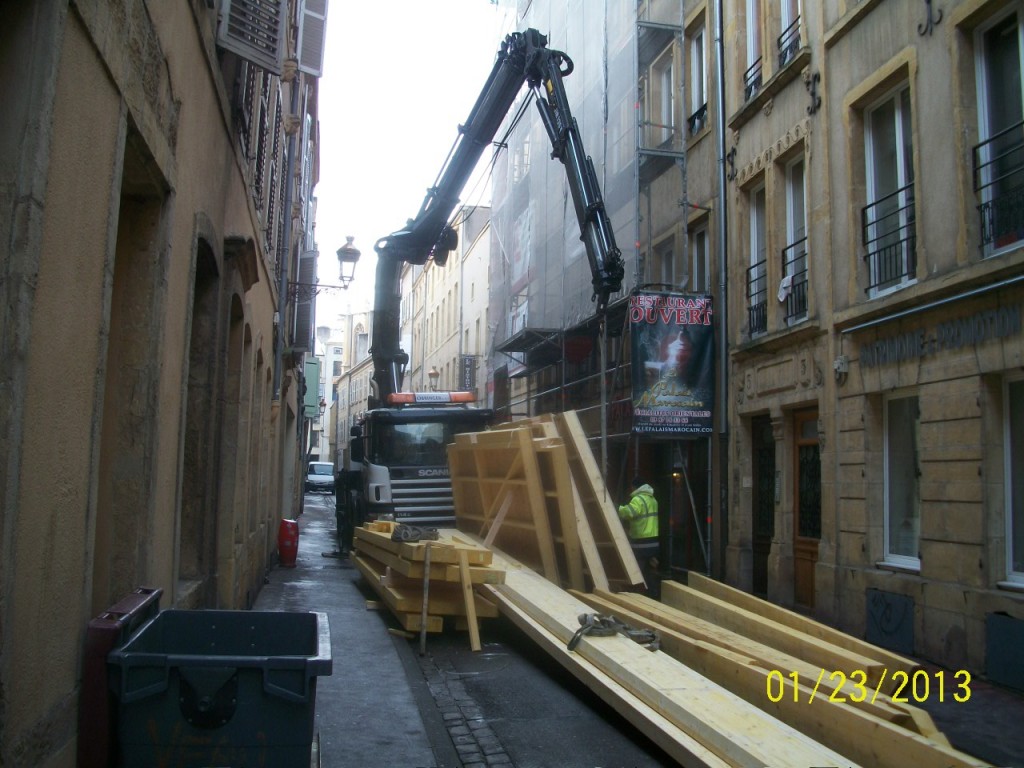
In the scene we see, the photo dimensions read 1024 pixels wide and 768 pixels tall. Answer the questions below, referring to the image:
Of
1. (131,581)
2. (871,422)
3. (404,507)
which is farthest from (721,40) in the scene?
(131,581)

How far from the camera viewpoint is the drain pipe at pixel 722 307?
546 inches

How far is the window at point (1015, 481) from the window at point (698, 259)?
7.34 metres

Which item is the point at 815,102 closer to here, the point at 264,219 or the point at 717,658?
the point at 264,219

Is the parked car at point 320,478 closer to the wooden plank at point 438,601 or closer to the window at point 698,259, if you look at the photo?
the window at point 698,259

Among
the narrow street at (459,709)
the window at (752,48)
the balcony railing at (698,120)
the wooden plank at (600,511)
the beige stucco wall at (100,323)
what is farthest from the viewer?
the balcony railing at (698,120)

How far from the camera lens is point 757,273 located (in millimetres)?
13445

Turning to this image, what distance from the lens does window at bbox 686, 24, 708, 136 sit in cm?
1527

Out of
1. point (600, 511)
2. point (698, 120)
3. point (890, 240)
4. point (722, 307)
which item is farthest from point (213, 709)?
point (698, 120)

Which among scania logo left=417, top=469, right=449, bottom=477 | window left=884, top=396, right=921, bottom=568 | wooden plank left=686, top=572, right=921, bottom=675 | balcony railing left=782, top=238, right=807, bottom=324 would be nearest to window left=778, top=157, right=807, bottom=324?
balcony railing left=782, top=238, right=807, bottom=324

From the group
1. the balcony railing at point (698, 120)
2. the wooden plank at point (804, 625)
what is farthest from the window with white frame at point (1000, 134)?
the balcony railing at point (698, 120)

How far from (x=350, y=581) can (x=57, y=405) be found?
1085 cm

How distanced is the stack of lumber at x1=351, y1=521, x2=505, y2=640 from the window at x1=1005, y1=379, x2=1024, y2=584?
176 inches

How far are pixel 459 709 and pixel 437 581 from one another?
2404 mm
